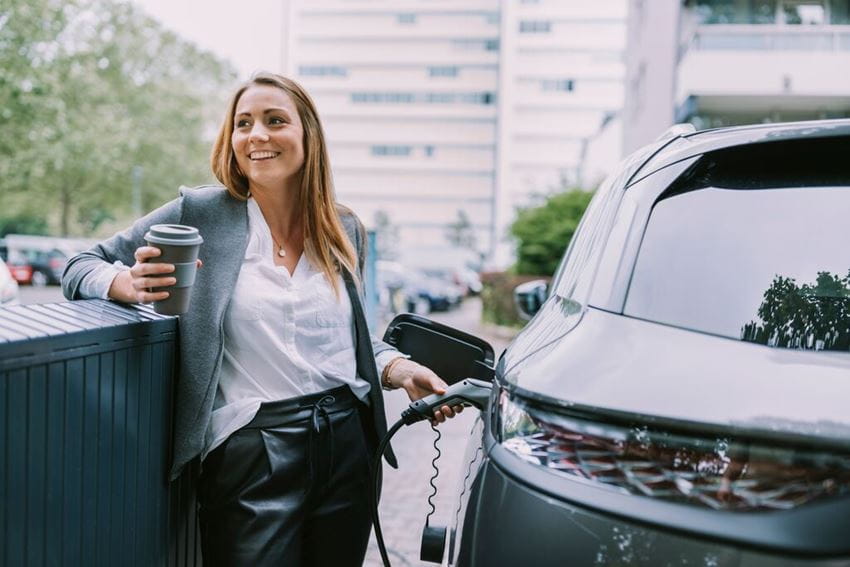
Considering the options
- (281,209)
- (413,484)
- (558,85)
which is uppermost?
(558,85)

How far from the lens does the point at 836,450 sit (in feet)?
3.57

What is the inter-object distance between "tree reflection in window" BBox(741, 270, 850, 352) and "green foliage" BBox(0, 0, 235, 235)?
19.3m

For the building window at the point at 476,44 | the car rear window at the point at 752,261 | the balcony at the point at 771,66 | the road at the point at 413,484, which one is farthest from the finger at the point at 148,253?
the building window at the point at 476,44

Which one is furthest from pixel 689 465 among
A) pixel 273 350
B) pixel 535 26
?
pixel 535 26

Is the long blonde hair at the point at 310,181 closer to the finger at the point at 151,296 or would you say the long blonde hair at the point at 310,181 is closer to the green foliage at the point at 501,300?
the finger at the point at 151,296

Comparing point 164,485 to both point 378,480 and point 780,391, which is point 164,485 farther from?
point 780,391

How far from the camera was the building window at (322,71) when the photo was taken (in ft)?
247

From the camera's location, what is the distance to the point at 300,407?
6.82 feet

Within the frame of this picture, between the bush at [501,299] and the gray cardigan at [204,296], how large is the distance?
41.9 ft

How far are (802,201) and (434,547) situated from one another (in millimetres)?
1342

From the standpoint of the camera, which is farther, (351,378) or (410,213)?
(410,213)

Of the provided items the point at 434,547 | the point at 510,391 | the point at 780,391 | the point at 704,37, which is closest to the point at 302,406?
the point at 434,547

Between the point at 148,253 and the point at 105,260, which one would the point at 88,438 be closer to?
the point at 148,253

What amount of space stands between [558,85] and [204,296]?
238ft
